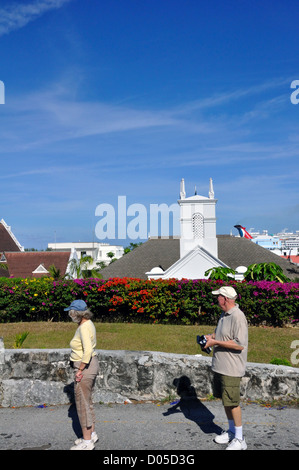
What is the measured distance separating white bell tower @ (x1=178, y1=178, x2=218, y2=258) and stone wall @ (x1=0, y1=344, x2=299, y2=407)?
16469 mm

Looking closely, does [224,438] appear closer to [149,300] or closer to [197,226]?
[149,300]

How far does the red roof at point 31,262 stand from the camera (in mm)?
43062

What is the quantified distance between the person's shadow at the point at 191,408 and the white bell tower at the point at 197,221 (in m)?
16.5

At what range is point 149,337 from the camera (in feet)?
41.4

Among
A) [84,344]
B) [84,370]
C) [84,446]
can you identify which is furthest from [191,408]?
[84,344]

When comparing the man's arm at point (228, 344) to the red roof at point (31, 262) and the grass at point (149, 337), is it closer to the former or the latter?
the grass at point (149, 337)

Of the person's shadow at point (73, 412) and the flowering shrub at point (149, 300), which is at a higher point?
the flowering shrub at point (149, 300)

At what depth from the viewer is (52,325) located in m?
15.4

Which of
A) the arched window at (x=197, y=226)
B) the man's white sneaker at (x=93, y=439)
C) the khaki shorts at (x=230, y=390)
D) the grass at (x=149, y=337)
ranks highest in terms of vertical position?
the arched window at (x=197, y=226)

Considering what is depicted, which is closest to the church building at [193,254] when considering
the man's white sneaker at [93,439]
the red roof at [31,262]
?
the man's white sneaker at [93,439]

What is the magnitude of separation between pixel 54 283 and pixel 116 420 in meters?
11.3

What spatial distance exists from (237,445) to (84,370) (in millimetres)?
2012
